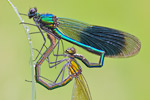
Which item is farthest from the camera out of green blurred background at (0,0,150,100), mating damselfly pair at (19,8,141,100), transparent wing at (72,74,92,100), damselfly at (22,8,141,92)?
green blurred background at (0,0,150,100)

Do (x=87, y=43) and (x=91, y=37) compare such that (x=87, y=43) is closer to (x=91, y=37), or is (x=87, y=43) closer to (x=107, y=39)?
(x=91, y=37)

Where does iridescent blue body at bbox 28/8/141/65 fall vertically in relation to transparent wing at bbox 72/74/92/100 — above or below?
above

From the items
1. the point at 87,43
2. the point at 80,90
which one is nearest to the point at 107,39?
the point at 87,43

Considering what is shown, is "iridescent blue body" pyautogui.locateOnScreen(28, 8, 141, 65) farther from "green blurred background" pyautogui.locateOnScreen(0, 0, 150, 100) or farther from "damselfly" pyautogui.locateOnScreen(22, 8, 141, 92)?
"green blurred background" pyautogui.locateOnScreen(0, 0, 150, 100)

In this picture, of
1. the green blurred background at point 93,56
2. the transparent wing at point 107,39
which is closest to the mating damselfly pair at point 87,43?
the transparent wing at point 107,39

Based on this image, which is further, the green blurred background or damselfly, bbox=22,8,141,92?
the green blurred background

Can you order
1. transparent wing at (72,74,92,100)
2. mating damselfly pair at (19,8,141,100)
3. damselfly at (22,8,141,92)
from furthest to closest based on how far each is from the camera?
transparent wing at (72,74,92,100)
mating damselfly pair at (19,8,141,100)
damselfly at (22,8,141,92)

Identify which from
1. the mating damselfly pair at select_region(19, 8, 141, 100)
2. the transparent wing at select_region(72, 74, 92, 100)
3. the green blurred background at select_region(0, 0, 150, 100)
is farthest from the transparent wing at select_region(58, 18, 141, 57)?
the green blurred background at select_region(0, 0, 150, 100)
